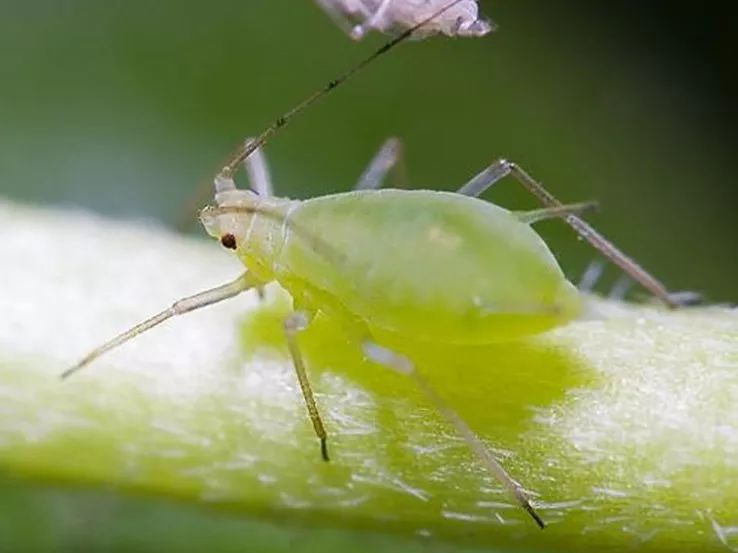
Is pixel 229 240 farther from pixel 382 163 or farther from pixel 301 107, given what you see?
pixel 382 163

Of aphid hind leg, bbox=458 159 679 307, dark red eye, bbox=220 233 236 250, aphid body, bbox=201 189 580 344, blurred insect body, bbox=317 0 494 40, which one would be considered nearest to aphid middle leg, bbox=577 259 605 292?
aphid hind leg, bbox=458 159 679 307

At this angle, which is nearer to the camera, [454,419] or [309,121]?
[454,419]

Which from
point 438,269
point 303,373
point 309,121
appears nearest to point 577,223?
point 438,269

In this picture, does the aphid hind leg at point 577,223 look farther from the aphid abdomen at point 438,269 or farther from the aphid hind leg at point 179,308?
the aphid hind leg at point 179,308

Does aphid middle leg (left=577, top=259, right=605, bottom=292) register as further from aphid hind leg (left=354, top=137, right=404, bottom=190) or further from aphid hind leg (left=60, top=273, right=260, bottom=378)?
aphid hind leg (left=60, top=273, right=260, bottom=378)

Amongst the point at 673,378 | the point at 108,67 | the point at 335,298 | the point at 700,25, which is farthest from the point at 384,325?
the point at 700,25

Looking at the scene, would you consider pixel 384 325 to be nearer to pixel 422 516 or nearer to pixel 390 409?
pixel 390 409
